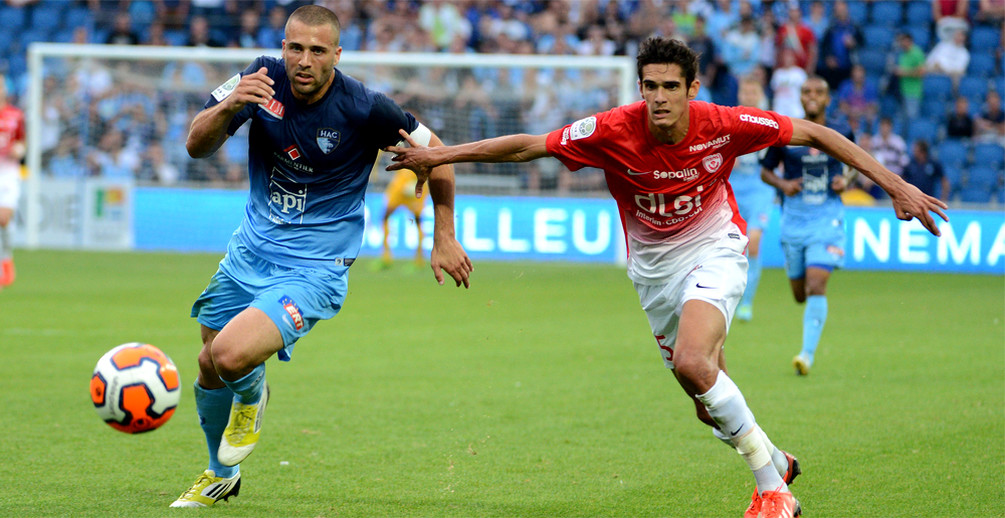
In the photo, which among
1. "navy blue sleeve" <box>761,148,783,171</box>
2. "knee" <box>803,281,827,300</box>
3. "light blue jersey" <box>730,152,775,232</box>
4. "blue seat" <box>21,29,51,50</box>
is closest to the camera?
"knee" <box>803,281,827,300</box>

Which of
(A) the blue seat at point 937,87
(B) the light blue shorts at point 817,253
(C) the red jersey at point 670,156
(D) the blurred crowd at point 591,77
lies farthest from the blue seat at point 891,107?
(C) the red jersey at point 670,156

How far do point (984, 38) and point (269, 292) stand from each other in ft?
62.1

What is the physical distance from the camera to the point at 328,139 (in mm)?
5234

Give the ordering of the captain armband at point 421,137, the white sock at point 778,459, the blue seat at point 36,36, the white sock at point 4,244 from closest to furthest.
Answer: the white sock at point 778,459, the captain armband at point 421,137, the white sock at point 4,244, the blue seat at point 36,36

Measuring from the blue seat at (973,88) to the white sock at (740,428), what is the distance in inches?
690

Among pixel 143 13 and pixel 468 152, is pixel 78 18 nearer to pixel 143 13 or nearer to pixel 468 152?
pixel 143 13

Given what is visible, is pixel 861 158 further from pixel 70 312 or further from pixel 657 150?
pixel 70 312

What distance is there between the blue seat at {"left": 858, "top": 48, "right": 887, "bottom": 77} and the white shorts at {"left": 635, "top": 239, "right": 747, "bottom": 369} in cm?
1707

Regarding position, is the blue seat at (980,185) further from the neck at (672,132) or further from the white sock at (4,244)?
the neck at (672,132)

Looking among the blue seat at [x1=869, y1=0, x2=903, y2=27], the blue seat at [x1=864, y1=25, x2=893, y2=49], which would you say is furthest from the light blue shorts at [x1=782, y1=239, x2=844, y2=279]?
the blue seat at [x1=869, y1=0, x2=903, y2=27]

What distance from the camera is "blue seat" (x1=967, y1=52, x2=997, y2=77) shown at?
20766mm

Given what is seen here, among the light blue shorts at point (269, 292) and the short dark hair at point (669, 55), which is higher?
the short dark hair at point (669, 55)

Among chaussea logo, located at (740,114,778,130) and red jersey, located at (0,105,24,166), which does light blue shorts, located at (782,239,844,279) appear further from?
red jersey, located at (0,105,24,166)

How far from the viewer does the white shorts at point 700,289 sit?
5.19 m
